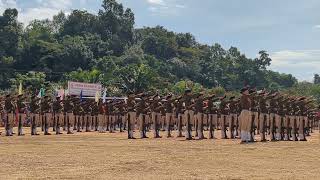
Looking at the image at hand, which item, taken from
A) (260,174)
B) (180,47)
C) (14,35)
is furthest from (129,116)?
(180,47)

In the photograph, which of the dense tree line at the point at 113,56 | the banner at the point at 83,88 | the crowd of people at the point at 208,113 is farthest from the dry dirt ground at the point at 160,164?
the dense tree line at the point at 113,56

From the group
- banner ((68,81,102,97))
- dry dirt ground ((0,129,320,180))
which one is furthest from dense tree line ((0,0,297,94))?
dry dirt ground ((0,129,320,180))

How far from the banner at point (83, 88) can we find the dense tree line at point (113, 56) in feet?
44.6

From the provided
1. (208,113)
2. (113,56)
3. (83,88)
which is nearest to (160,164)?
(208,113)

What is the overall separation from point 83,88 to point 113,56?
40.5m

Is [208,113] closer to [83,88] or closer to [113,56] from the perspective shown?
[83,88]

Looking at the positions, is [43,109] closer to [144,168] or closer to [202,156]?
[202,156]

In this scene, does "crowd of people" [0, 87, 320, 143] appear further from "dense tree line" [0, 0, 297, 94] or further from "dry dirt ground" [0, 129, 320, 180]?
"dense tree line" [0, 0, 297, 94]

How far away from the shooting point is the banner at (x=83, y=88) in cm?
5169

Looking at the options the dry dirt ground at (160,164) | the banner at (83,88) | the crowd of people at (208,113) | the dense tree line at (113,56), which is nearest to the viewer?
the dry dirt ground at (160,164)

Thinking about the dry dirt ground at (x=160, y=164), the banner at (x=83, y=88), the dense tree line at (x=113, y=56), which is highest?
the dense tree line at (x=113, y=56)

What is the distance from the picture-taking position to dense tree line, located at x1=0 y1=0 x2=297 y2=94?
237 feet

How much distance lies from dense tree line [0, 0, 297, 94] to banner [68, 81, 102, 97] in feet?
44.6

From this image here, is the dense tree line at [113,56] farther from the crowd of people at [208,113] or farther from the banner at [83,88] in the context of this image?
the crowd of people at [208,113]
